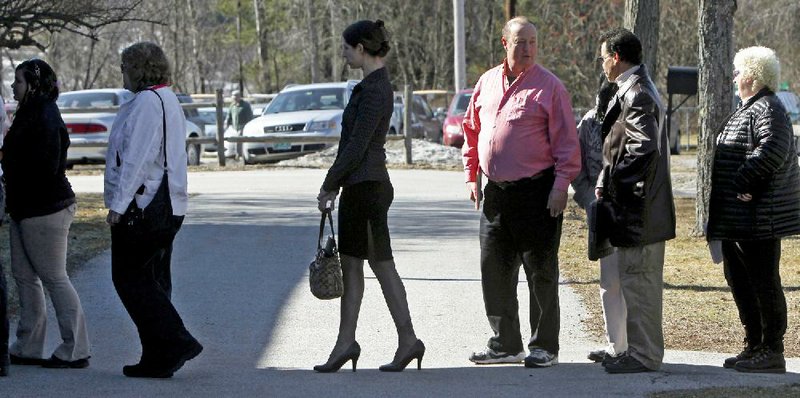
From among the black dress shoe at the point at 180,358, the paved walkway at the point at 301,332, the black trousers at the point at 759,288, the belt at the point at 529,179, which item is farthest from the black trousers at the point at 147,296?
the black trousers at the point at 759,288

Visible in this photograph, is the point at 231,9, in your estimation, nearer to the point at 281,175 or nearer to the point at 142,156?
the point at 281,175

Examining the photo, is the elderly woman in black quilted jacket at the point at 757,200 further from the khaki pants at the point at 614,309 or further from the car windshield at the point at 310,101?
the car windshield at the point at 310,101

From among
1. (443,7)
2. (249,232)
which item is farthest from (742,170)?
(443,7)

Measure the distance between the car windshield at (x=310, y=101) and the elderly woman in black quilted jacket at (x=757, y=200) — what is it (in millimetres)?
20145

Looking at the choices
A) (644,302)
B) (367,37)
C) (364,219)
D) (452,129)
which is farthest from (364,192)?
(452,129)

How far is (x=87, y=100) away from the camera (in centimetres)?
2902

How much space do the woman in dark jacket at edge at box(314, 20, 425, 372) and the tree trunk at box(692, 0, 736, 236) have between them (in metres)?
6.73

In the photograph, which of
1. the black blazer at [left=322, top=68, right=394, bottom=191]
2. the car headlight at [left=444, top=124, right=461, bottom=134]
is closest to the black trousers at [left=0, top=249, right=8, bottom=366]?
the black blazer at [left=322, top=68, right=394, bottom=191]

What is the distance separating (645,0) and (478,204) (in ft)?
22.1

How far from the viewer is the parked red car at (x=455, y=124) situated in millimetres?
31531

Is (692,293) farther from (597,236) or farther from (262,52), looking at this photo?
(262,52)

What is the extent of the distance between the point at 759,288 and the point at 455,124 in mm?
24352

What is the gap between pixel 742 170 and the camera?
7.21 metres

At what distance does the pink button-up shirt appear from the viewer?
7.21 m
